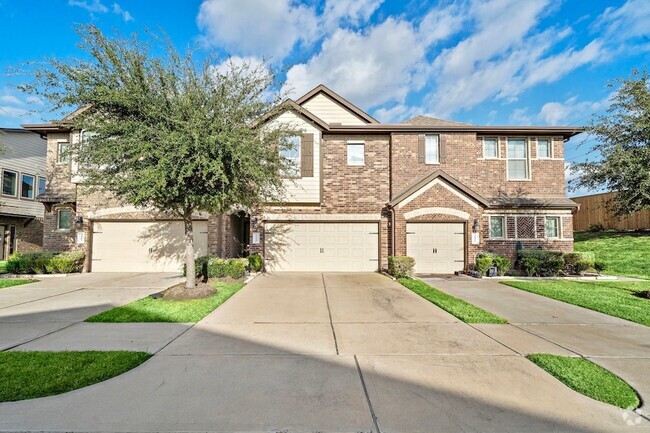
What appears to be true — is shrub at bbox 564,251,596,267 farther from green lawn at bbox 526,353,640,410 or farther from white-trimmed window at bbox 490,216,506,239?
green lawn at bbox 526,353,640,410

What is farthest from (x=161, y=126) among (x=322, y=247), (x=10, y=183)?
(x=10, y=183)

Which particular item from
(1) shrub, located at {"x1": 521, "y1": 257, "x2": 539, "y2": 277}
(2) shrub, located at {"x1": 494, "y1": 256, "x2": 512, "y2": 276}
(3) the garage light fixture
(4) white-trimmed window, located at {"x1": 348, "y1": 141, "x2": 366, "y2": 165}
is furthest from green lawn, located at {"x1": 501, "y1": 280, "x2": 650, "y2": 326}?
(3) the garage light fixture

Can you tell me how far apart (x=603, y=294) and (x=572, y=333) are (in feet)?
15.9

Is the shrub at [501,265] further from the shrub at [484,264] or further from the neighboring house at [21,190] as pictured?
the neighboring house at [21,190]

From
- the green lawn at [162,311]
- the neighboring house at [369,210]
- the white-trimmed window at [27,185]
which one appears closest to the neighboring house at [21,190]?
the white-trimmed window at [27,185]

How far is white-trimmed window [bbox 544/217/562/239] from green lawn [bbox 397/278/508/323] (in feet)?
25.4

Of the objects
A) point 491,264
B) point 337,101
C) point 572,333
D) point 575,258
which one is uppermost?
point 337,101

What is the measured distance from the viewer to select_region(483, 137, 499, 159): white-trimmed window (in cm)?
1438

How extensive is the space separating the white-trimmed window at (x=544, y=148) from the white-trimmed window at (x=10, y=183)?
90.9ft

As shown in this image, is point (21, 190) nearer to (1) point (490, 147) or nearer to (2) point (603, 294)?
(1) point (490, 147)

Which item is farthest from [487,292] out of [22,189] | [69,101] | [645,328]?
[22,189]

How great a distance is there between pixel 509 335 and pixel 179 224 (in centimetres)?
1268

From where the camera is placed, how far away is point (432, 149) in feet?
Result: 45.4

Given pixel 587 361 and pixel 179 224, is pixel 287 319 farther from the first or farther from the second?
pixel 179 224
